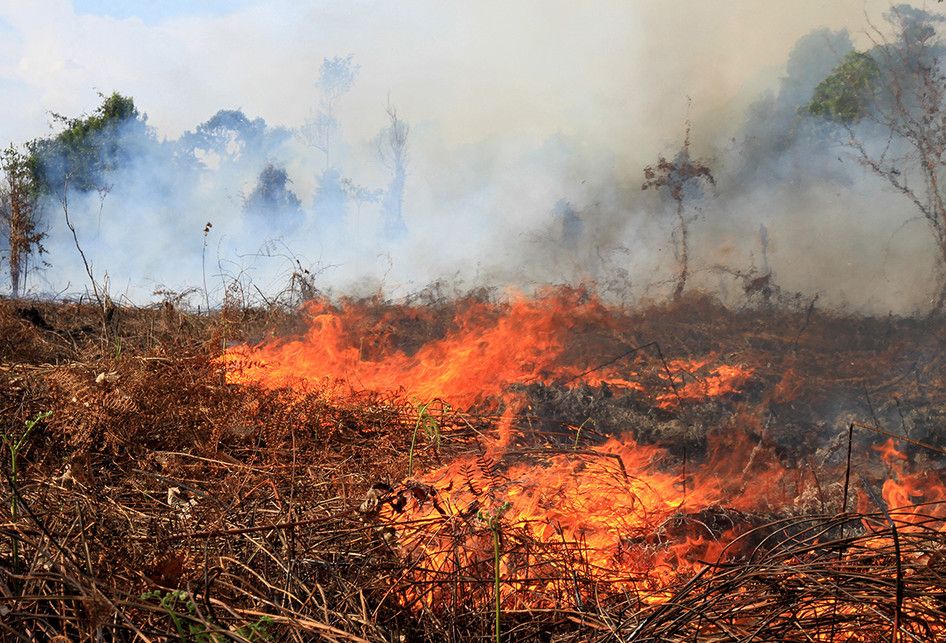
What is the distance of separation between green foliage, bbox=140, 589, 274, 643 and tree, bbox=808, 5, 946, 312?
9.39m

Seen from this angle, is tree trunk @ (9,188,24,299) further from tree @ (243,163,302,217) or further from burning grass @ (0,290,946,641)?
burning grass @ (0,290,946,641)

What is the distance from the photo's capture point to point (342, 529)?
2865mm

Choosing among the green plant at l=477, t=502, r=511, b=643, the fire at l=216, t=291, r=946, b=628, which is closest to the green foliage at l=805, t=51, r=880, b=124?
the fire at l=216, t=291, r=946, b=628

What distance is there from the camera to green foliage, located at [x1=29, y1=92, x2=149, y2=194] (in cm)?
2420

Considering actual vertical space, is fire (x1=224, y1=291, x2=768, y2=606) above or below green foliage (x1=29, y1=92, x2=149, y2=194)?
below

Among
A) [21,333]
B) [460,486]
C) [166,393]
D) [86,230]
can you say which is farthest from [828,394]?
[86,230]

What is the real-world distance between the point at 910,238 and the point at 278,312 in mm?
9030

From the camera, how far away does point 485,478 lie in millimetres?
4199

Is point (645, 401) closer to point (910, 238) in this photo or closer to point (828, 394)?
point (828, 394)

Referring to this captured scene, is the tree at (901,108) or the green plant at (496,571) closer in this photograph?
the green plant at (496,571)

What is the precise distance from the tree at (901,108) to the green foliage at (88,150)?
2268 cm

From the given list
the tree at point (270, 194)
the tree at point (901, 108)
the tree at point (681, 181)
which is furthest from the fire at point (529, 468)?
the tree at point (270, 194)

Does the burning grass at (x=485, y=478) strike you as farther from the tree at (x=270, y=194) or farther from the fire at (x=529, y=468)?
the tree at (x=270, y=194)

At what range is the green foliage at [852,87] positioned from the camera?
10.2 metres
